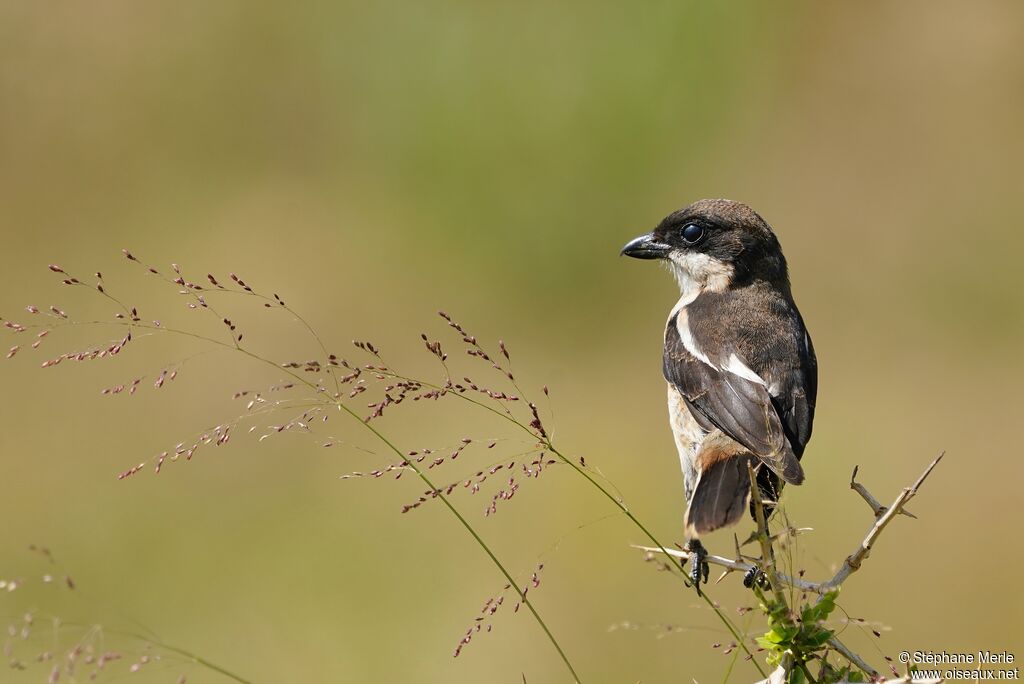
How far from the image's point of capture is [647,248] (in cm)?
483

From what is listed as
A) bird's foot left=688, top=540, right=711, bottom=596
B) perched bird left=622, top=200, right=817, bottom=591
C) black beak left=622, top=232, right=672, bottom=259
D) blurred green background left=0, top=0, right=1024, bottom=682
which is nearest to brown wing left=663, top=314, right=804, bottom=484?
perched bird left=622, top=200, right=817, bottom=591

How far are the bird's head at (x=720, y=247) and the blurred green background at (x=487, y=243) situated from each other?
242 centimetres

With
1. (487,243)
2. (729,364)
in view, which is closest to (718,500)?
(729,364)

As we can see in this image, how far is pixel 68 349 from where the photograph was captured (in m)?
9.53

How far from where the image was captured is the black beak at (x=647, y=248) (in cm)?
482

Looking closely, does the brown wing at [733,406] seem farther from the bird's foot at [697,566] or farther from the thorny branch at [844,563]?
the thorny branch at [844,563]

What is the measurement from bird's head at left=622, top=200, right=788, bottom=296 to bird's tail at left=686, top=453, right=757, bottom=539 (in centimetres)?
137

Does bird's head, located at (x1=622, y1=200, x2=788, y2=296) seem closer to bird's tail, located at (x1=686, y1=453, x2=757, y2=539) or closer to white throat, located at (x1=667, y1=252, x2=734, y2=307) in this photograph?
white throat, located at (x1=667, y1=252, x2=734, y2=307)

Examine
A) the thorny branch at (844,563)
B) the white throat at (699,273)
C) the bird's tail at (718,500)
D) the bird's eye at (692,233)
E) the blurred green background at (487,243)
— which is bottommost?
the thorny branch at (844,563)

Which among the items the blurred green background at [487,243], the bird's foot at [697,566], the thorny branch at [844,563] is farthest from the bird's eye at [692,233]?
the blurred green background at [487,243]

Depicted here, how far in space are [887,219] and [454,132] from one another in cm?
346

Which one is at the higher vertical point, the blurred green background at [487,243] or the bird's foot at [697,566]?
the blurred green background at [487,243]

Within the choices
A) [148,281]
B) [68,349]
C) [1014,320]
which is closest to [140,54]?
[148,281]

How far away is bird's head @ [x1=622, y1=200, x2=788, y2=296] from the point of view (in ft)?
15.2
